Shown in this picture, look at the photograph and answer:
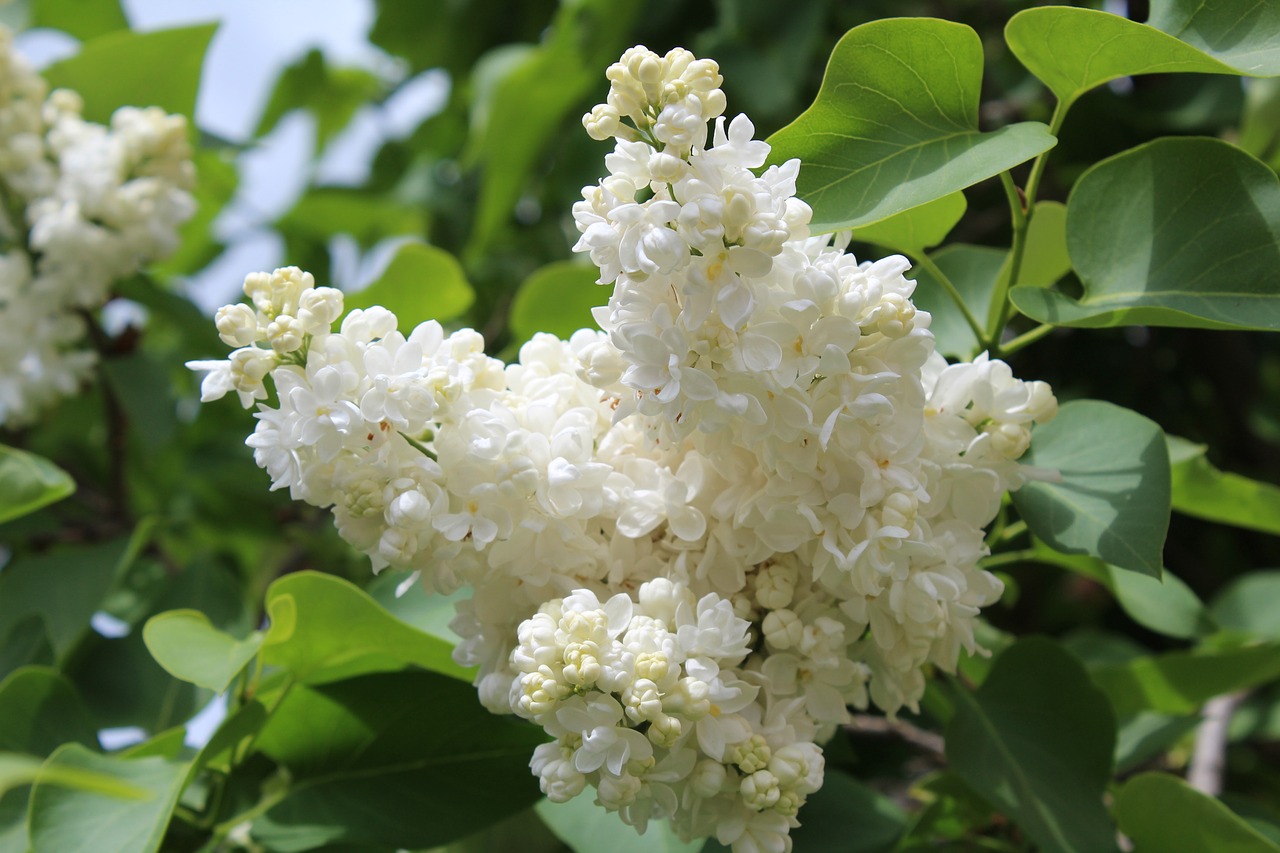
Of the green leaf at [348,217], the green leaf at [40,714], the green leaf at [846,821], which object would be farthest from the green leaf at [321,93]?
the green leaf at [846,821]

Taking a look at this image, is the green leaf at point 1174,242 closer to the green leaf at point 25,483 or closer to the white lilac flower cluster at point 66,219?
the green leaf at point 25,483

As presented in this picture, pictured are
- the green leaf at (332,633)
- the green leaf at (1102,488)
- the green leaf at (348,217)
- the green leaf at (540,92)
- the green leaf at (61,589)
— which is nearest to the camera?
the green leaf at (1102,488)

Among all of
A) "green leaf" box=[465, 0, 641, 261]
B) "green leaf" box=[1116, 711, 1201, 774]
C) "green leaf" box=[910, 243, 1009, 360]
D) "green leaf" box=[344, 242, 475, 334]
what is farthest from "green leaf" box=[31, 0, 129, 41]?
"green leaf" box=[1116, 711, 1201, 774]

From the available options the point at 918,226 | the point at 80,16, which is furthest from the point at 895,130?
the point at 80,16

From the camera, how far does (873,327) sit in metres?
0.66

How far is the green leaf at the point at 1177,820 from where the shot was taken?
886mm

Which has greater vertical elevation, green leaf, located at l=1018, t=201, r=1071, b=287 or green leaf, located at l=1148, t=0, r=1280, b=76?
green leaf, located at l=1148, t=0, r=1280, b=76

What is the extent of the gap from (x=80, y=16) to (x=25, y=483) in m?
1.10

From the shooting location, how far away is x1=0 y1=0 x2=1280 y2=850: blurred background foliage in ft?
4.24

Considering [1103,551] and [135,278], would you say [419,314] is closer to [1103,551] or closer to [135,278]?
[135,278]

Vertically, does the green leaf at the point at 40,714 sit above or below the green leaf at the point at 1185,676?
above

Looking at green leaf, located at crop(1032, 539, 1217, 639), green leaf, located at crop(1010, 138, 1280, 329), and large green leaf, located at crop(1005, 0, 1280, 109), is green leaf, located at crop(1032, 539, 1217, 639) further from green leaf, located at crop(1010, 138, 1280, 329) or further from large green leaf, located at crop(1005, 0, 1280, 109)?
large green leaf, located at crop(1005, 0, 1280, 109)

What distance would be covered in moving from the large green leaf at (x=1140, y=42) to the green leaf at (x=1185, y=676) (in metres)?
0.70

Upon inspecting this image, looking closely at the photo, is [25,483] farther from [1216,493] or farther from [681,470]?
[1216,493]
